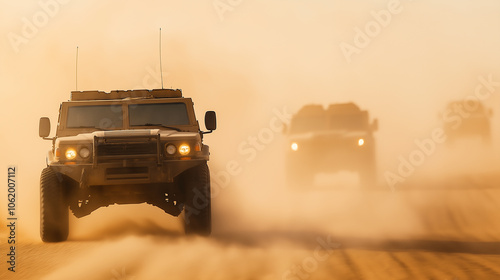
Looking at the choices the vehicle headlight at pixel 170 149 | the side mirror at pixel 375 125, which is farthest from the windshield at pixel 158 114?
the side mirror at pixel 375 125

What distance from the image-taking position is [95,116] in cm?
971

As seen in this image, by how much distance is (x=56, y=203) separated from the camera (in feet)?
28.6

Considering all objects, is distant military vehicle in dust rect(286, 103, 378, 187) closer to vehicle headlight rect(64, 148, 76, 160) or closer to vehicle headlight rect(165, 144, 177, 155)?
vehicle headlight rect(165, 144, 177, 155)

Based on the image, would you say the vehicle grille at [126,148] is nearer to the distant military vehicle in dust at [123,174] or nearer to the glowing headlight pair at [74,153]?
the distant military vehicle in dust at [123,174]

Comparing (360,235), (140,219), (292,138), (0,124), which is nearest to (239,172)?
(292,138)

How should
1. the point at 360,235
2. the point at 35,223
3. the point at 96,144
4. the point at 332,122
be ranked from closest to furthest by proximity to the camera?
the point at 96,144 < the point at 360,235 < the point at 35,223 < the point at 332,122

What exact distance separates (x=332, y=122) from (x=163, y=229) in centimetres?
748

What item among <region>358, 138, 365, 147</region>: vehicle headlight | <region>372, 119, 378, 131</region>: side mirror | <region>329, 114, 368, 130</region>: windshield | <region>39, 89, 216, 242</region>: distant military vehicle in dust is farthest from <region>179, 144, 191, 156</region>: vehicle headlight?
<region>372, 119, 378, 131</region>: side mirror

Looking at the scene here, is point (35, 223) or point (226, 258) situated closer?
point (226, 258)

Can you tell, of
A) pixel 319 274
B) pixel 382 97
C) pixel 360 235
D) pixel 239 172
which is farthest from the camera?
pixel 382 97

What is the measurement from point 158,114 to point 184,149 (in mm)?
1263

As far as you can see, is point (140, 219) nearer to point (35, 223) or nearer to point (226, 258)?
point (35, 223)

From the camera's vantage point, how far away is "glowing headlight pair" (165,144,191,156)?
8688 millimetres

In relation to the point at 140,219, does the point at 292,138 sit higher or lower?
higher
